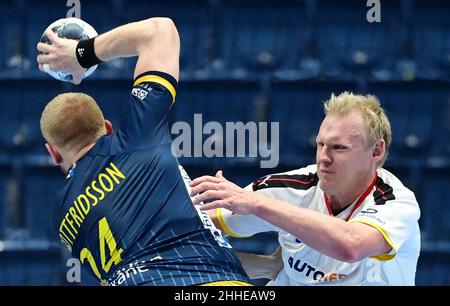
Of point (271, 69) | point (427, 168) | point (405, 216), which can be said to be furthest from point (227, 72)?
point (405, 216)

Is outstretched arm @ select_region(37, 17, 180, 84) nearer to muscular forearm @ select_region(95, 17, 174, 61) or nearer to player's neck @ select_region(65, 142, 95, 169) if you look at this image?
muscular forearm @ select_region(95, 17, 174, 61)

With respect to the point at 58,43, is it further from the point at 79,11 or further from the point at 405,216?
the point at 79,11

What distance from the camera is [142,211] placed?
11.1 ft

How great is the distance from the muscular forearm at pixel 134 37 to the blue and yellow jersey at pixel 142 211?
0.18 meters

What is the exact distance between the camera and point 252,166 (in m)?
6.94

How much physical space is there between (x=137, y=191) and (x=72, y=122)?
449 millimetres

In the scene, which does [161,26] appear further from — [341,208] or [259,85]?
[259,85]

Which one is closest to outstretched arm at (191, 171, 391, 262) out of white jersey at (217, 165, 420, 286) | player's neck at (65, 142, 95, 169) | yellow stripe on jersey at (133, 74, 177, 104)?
white jersey at (217, 165, 420, 286)

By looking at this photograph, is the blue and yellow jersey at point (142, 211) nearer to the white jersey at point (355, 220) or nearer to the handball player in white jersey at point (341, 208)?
the handball player in white jersey at point (341, 208)

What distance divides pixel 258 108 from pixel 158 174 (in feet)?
12.3

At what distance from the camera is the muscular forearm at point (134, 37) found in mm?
3617

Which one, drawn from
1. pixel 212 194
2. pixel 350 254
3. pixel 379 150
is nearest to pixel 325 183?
pixel 379 150

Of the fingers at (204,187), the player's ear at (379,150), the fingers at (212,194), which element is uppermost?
the player's ear at (379,150)

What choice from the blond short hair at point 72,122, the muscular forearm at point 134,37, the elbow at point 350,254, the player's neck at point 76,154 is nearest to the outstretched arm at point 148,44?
the muscular forearm at point 134,37
